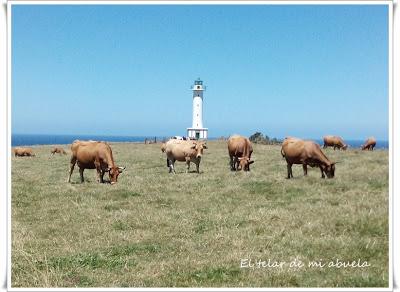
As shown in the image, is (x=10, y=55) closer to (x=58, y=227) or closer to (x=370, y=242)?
(x=58, y=227)

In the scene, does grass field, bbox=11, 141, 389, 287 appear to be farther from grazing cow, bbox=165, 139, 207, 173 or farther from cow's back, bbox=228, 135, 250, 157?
grazing cow, bbox=165, 139, 207, 173

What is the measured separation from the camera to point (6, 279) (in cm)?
763

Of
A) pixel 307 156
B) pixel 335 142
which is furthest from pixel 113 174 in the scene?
pixel 335 142

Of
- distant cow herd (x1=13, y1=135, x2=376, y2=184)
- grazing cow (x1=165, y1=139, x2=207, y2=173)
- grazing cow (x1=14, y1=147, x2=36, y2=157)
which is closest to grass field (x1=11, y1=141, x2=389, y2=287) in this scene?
distant cow herd (x1=13, y1=135, x2=376, y2=184)

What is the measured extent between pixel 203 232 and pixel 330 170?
894 centimetres

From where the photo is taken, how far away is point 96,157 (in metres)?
20.3

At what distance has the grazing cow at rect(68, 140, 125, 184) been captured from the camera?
64.2 feet

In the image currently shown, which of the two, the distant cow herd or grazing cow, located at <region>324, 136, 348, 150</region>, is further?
grazing cow, located at <region>324, 136, 348, 150</region>

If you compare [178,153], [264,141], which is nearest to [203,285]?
[178,153]

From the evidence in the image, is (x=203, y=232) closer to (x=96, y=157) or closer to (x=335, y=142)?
(x=96, y=157)

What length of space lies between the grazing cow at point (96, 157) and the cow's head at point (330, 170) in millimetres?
8356

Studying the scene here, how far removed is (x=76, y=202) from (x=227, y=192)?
4811mm

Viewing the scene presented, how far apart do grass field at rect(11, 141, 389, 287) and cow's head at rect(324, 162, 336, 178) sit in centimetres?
72

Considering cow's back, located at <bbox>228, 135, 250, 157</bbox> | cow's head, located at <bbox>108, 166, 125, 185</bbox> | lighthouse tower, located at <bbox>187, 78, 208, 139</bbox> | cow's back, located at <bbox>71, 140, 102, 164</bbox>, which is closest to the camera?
lighthouse tower, located at <bbox>187, 78, 208, 139</bbox>
